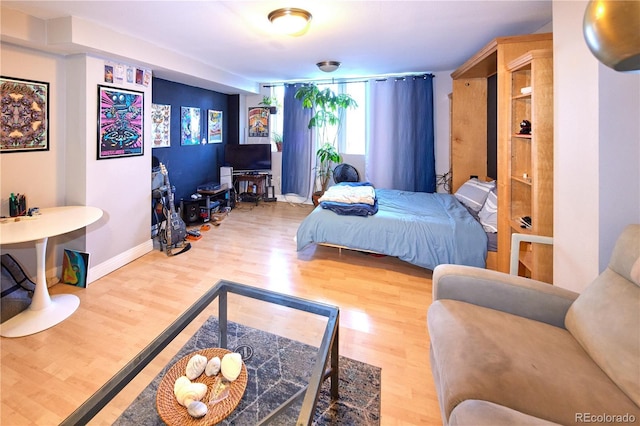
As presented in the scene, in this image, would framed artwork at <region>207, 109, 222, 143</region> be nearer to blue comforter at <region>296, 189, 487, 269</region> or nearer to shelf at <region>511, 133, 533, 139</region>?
blue comforter at <region>296, 189, 487, 269</region>

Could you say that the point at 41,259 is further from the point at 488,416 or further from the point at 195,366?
the point at 488,416

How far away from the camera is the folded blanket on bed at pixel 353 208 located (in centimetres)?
311

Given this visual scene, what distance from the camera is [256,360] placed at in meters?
1.85

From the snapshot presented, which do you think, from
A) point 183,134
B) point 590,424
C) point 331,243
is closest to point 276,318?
point 331,243

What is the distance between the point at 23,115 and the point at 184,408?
9.29 feet

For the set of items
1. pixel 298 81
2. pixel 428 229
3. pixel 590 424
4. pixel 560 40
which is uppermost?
pixel 298 81

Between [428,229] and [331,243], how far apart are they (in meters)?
0.97

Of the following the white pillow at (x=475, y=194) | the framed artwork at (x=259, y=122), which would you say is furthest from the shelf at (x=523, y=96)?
the framed artwork at (x=259, y=122)

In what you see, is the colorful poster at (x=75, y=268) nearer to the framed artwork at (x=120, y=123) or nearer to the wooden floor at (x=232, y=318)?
the wooden floor at (x=232, y=318)

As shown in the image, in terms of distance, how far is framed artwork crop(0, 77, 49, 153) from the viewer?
2.39 m

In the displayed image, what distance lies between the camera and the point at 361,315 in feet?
7.60

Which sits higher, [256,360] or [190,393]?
[190,393]

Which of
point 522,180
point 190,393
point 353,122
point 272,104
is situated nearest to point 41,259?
point 190,393

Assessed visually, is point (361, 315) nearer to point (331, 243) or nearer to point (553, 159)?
point (331, 243)
